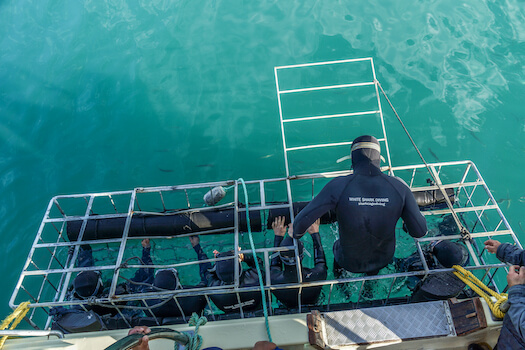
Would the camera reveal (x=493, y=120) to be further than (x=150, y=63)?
No

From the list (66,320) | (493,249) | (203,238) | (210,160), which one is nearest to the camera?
(493,249)

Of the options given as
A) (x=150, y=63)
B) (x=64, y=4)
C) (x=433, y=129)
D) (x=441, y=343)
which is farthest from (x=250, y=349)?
(x=64, y=4)

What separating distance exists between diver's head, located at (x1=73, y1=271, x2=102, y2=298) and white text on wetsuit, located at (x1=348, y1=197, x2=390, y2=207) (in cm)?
325

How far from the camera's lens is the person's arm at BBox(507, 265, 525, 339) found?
10.0 feet

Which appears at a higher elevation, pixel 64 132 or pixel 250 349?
pixel 250 349

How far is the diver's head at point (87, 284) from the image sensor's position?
15.1 feet

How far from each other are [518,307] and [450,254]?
125 cm

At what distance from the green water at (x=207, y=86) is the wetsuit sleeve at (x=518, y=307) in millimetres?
4284

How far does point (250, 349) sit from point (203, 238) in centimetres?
294

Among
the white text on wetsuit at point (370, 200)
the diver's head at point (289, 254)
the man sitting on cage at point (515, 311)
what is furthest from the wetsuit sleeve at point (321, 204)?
the man sitting on cage at point (515, 311)

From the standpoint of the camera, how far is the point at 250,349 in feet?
12.5

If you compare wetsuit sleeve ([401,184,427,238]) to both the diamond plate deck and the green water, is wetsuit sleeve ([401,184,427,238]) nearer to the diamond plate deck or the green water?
the diamond plate deck

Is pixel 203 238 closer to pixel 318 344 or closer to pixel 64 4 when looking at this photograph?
pixel 318 344

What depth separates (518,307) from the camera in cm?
314
